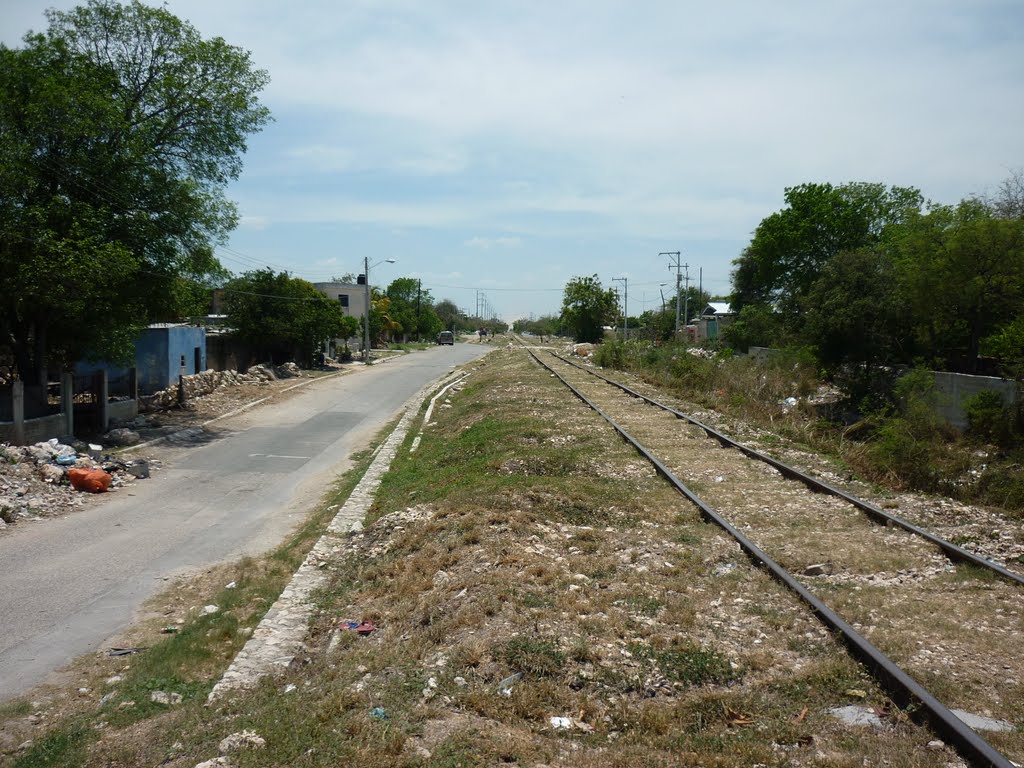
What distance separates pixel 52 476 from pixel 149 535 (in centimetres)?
359

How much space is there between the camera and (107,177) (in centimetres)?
2003

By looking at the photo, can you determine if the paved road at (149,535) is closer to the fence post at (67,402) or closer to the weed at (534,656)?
the fence post at (67,402)

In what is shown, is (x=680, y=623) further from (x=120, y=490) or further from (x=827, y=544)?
(x=120, y=490)

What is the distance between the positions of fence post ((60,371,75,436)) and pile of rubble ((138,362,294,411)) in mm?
5320

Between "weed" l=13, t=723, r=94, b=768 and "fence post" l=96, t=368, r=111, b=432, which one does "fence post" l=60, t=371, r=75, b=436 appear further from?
"weed" l=13, t=723, r=94, b=768

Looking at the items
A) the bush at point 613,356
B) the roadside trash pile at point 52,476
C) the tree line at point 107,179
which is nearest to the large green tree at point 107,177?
the tree line at point 107,179

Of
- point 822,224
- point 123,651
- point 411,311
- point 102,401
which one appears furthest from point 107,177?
point 411,311

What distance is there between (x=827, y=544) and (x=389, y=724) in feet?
Answer: 18.6

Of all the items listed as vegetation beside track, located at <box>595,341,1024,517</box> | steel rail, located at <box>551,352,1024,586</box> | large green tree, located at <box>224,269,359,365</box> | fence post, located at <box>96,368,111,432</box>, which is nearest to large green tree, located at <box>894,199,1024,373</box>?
vegetation beside track, located at <box>595,341,1024,517</box>

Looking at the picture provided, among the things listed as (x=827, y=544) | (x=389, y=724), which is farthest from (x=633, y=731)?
(x=827, y=544)

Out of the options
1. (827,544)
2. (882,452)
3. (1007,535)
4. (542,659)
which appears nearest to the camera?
(542,659)

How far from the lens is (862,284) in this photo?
2464 centimetres

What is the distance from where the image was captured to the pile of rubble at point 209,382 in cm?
2425

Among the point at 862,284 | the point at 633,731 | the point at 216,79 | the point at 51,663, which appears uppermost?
the point at 216,79
